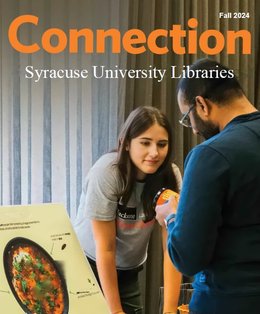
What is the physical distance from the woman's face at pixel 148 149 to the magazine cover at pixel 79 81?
697 mm

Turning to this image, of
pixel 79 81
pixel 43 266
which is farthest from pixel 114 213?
pixel 79 81

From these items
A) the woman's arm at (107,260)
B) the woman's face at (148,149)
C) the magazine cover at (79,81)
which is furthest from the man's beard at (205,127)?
the magazine cover at (79,81)

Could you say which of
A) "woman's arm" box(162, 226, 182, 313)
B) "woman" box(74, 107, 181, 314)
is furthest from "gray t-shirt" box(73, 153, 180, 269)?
"woman's arm" box(162, 226, 182, 313)

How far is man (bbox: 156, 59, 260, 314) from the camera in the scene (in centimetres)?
109

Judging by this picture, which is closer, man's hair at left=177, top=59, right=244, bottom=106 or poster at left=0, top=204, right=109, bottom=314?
poster at left=0, top=204, right=109, bottom=314

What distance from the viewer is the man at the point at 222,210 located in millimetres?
1091

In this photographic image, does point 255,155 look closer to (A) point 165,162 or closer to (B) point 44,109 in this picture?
(A) point 165,162

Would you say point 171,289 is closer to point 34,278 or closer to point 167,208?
point 167,208

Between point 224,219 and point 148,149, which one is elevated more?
point 148,149

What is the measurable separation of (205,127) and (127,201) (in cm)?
48

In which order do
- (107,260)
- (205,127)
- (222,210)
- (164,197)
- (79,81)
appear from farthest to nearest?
(79,81)
(107,260)
(164,197)
(205,127)
(222,210)

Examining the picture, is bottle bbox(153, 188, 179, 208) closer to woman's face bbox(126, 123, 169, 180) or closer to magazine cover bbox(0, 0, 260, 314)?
woman's face bbox(126, 123, 169, 180)

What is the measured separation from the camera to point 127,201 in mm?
1628

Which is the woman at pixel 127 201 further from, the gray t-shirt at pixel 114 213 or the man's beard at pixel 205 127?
the man's beard at pixel 205 127
